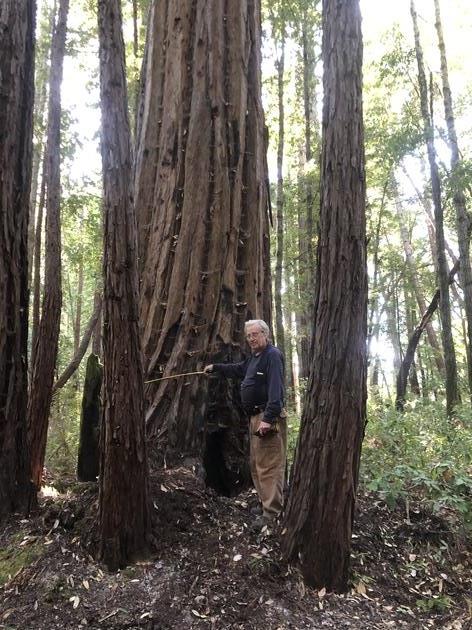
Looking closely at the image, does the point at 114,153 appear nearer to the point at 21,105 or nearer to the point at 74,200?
the point at 21,105

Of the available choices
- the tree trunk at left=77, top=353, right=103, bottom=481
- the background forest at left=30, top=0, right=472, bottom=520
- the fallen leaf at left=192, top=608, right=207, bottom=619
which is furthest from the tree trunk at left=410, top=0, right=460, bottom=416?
the fallen leaf at left=192, top=608, right=207, bottom=619

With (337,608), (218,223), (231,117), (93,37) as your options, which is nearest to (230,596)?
(337,608)

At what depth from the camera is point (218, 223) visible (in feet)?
19.5

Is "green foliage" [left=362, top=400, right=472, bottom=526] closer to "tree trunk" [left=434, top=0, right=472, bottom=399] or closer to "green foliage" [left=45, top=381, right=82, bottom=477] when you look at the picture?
"tree trunk" [left=434, top=0, right=472, bottom=399]

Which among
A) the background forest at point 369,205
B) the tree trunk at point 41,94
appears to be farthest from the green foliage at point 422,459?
the tree trunk at point 41,94

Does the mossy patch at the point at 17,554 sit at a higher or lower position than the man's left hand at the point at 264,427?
lower

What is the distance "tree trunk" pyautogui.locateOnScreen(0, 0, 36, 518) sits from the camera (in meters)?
4.59

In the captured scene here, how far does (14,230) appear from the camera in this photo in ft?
15.3

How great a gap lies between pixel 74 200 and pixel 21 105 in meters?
8.35

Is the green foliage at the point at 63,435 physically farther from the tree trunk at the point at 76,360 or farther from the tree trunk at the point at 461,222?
the tree trunk at the point at 461,222

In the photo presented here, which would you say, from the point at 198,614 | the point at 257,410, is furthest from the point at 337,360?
the point at 198,614

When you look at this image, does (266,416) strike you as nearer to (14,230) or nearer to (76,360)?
(14,230)

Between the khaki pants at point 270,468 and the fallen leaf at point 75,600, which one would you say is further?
the khaki pants at point 270,468

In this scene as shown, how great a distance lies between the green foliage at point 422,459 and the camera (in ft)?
17.2
